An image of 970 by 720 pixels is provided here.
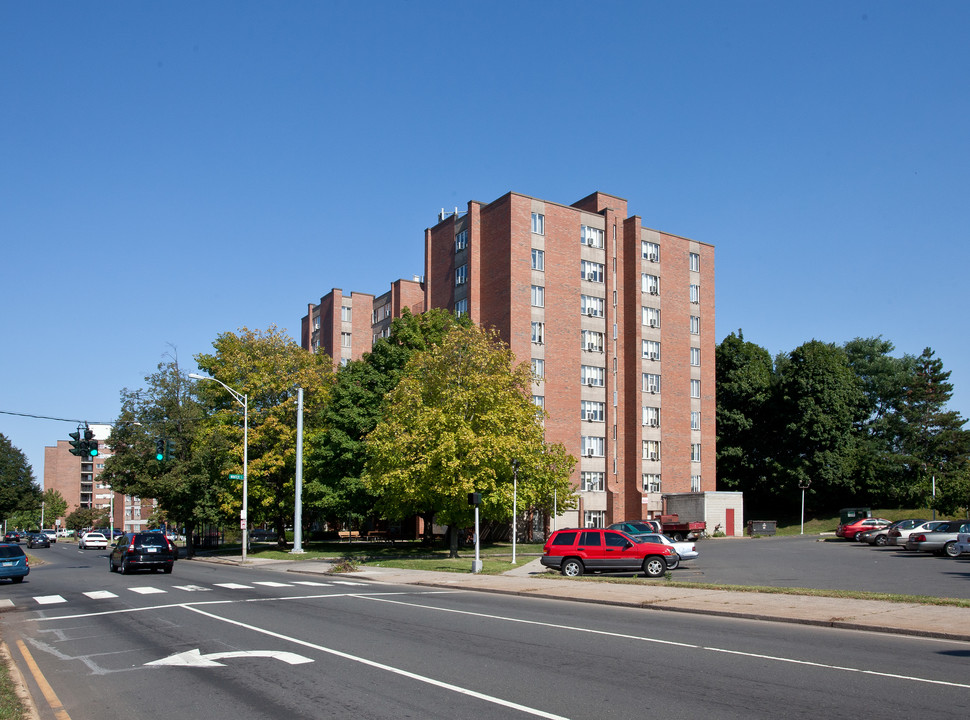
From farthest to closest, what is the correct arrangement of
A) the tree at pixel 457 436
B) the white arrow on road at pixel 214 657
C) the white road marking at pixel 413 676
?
the tree at pixel 457 436, the white arrow on road at pixel 214 657, the white road marking at pixel 413 676

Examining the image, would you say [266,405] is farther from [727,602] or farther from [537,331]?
[727,602]

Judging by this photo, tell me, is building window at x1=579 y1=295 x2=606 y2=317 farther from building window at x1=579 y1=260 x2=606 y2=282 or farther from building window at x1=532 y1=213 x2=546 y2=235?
building window at x1=532 y1=213 x2=546 y2=235

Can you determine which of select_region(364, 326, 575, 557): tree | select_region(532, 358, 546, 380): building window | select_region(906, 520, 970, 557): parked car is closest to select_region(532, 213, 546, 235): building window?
select_region(532, 358, 546, 380): building window

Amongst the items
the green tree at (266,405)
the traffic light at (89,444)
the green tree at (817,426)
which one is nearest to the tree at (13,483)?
the green tree at (266,405)

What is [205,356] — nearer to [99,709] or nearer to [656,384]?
[656,384]

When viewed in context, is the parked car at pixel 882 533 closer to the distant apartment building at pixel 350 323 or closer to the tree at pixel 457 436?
the tree at pixel 457 436

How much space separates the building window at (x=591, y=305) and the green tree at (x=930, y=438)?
106 feet

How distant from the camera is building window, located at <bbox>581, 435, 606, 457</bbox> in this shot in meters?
62.9

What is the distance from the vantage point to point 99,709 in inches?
360

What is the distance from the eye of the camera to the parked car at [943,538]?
116ft

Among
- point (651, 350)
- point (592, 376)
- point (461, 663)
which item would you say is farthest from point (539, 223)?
point (461, 663)

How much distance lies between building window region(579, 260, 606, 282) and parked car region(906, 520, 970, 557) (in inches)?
1316

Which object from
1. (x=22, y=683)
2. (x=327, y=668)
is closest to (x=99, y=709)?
(x=22, y=683)

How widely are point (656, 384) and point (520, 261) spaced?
53.6 feet
